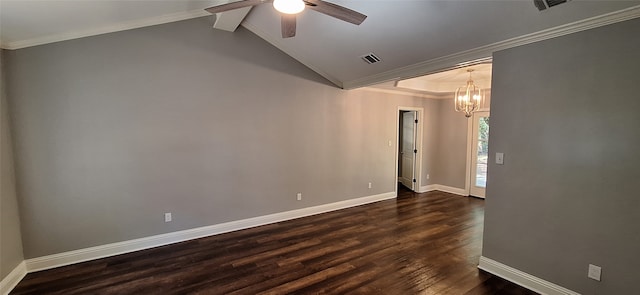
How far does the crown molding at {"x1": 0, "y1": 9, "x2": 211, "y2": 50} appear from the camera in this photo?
2.76 metres

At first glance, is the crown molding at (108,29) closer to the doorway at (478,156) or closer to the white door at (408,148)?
the white door at (408,148)

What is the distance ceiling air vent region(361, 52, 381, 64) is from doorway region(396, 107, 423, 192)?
8.12ft

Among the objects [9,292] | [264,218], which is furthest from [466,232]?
[9,292]

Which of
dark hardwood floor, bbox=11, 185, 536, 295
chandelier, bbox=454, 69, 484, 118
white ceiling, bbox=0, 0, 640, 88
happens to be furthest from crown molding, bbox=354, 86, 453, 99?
dark hardwood floor, bbox=11, 185, 536, 295

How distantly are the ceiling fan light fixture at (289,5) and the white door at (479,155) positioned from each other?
5.57 m

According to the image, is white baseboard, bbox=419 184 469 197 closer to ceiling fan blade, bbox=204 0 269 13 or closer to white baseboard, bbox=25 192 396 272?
white baseboard, bbox=25 192 396 272

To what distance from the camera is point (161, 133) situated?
11.4ft

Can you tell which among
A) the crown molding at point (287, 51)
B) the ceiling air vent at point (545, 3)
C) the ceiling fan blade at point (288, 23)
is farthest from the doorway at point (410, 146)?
the ceiling fan blade at point (288, 23)

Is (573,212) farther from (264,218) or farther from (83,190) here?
(83,190)

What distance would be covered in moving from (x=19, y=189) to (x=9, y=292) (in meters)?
1.02

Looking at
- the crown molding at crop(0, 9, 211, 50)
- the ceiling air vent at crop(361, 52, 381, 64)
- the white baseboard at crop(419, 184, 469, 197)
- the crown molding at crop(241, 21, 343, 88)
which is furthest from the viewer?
the white baseboard at crop(419, 184, 469, 197)

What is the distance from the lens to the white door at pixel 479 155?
19.7 ft

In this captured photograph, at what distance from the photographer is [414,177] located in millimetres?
6691

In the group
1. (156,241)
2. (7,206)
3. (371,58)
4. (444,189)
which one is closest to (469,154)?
(444,189)
